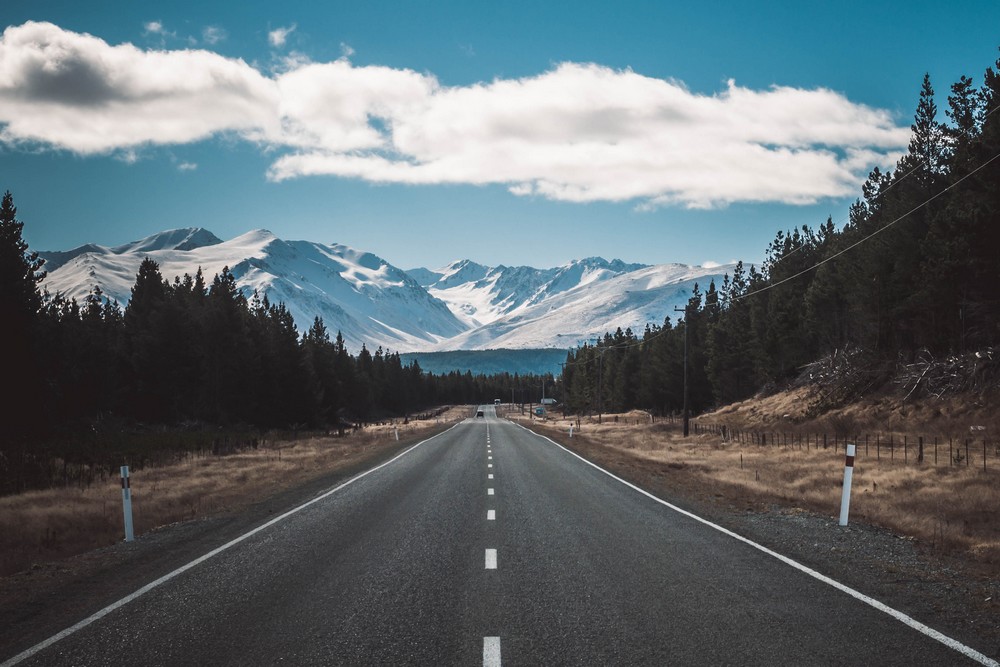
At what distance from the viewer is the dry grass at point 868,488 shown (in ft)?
40.5

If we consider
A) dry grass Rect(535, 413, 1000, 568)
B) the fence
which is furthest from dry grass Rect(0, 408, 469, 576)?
the fence

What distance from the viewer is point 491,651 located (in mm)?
5488

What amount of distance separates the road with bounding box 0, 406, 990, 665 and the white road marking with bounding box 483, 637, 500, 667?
0.02m

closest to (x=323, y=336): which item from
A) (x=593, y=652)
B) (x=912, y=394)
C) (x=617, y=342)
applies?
(x=617, y=342)

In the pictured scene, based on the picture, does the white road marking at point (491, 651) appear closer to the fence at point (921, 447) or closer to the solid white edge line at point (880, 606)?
the solid white edge line at point (880, 606)

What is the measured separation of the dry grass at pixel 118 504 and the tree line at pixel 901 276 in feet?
98.8

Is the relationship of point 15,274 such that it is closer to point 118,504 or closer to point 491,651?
point 118,504

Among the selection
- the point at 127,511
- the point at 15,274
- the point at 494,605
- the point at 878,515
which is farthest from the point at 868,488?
the point at 15,274

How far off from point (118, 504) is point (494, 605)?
577 inches

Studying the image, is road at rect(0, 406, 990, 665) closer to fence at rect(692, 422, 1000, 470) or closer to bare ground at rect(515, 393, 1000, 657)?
bare ground at rect(515, 393, 1000, 657)

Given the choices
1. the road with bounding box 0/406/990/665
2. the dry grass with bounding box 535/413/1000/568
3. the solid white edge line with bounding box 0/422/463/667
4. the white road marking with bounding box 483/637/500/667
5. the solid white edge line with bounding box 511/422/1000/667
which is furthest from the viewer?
the dry grass with bounding box 535/413/1000/568

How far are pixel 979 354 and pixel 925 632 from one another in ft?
118

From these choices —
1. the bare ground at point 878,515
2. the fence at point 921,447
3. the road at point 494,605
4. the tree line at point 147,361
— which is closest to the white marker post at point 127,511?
the road at point 494,605

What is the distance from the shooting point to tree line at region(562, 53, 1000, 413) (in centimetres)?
3272
